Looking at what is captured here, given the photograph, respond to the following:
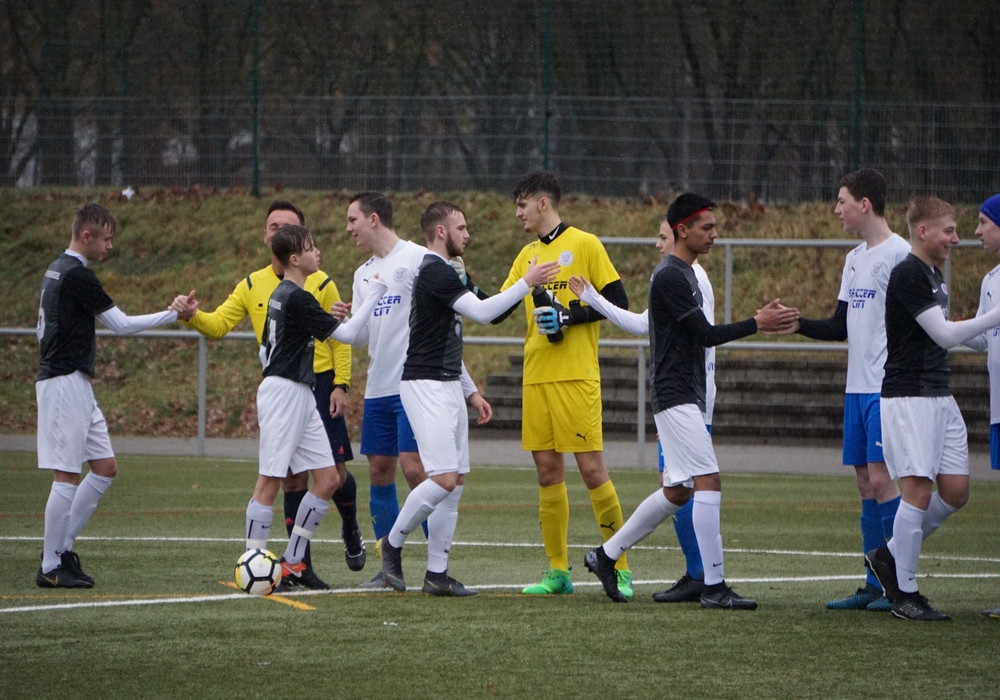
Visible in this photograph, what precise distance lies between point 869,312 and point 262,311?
3.83 meters

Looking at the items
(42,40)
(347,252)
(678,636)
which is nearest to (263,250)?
(347,252)

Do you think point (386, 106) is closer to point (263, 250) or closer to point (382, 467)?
point (263, 250)

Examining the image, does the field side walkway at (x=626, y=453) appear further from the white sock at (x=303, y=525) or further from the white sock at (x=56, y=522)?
the white sock at (x=56, y=522)

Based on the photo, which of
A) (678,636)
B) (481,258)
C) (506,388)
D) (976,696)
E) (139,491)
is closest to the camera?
(976,696)

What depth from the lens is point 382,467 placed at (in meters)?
8.09

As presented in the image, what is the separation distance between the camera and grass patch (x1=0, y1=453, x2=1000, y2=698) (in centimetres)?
524

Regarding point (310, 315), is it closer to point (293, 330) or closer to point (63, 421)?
point (293, 330)

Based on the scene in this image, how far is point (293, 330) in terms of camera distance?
24.4ft

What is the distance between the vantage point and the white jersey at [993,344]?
23.0 feet

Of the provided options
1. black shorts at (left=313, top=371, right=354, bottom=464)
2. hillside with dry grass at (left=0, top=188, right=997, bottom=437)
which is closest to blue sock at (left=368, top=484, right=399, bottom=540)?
black shorts at (left=313, top=371, right=354, bottom=464)

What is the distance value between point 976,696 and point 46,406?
5.36m

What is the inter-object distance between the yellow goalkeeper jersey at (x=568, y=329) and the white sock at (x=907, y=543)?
1.92m

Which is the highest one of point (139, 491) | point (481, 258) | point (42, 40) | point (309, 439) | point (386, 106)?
point (42, 40)

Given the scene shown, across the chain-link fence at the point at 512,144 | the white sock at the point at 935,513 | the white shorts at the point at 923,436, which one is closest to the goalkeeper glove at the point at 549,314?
the white shorts at the point at 923,436
